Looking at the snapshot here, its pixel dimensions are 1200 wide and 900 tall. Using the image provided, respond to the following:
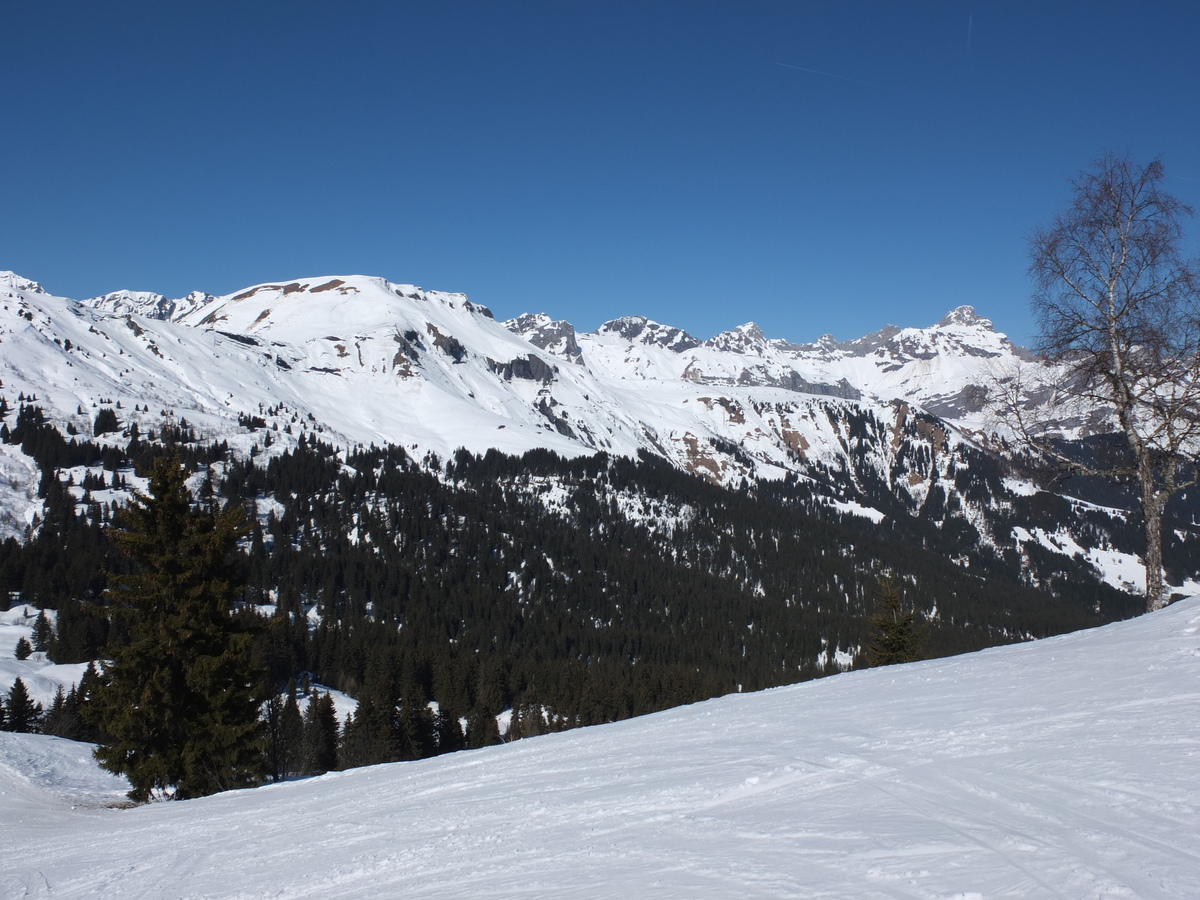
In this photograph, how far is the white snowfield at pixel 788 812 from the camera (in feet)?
16.2

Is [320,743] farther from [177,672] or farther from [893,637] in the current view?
[893,637]

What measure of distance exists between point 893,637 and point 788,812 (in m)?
34.7

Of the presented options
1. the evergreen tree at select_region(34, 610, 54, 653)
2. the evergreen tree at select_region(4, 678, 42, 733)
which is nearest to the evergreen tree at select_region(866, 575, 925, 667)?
the evergreen tree at select_region(4, 678, 42, 733)

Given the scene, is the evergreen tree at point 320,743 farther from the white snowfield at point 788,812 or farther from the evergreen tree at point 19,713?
the white snowfield at point 788,812

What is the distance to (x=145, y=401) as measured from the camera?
579ft

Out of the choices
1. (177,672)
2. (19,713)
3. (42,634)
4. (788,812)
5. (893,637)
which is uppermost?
(42,634)

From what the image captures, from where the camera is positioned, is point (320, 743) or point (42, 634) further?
point (42, 634)

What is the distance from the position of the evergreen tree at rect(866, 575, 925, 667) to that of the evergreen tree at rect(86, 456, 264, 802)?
29052mm

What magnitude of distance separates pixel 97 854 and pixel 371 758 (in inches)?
1805

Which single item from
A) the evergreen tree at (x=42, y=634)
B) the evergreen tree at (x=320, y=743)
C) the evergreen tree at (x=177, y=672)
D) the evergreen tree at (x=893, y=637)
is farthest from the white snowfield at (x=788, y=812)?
the evergreen tree at (x=42, y=634)

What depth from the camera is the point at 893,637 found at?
37.5 metres

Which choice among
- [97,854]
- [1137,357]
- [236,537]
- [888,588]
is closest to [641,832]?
[97,854]

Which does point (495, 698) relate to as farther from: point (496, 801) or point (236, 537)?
point (496, 801)

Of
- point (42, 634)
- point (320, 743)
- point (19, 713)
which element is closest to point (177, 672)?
point (19, 713)
